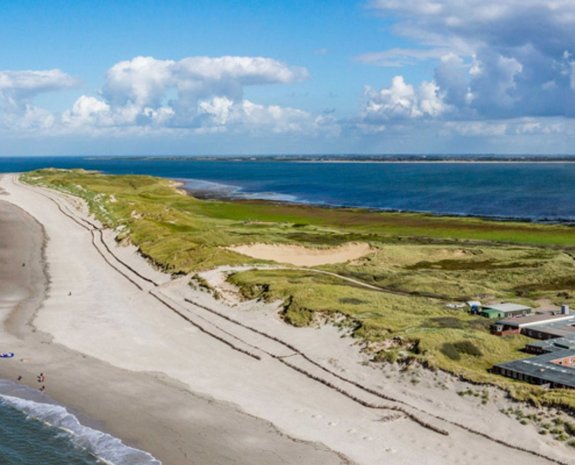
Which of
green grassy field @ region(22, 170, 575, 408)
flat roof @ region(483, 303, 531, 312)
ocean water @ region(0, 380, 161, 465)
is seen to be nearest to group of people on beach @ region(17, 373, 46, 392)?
ocean water @ region(0, 380, 161, 465)

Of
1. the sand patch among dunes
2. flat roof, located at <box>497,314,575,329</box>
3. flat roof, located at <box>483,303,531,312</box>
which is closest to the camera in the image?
flat roof, located at <box>497,314,575,329</box>

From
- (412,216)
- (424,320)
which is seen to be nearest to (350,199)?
(412,216)

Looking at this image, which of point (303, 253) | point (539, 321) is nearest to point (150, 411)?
point (539, 321)

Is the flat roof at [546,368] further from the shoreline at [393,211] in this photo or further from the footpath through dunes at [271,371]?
the shoreline at [393,211]

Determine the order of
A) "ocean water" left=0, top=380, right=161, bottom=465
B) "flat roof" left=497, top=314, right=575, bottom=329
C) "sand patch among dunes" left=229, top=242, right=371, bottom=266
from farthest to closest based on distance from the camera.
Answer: "sand patch among dunes" left=229, top=242, right=371, bottom=266
"flat roof" left=497, top=314, right=575, bottom=329
"ocean water" left=0, top=380, right=161, bottom=465

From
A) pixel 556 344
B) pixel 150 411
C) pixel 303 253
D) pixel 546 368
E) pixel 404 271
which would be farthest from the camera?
pixel 303 253

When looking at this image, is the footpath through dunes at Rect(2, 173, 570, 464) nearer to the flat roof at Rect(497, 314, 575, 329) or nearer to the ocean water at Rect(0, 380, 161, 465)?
the ocean water at Rect(0, 380, 161, 465)

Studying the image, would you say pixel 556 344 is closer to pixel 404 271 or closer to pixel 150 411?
→ pixel 150 411
